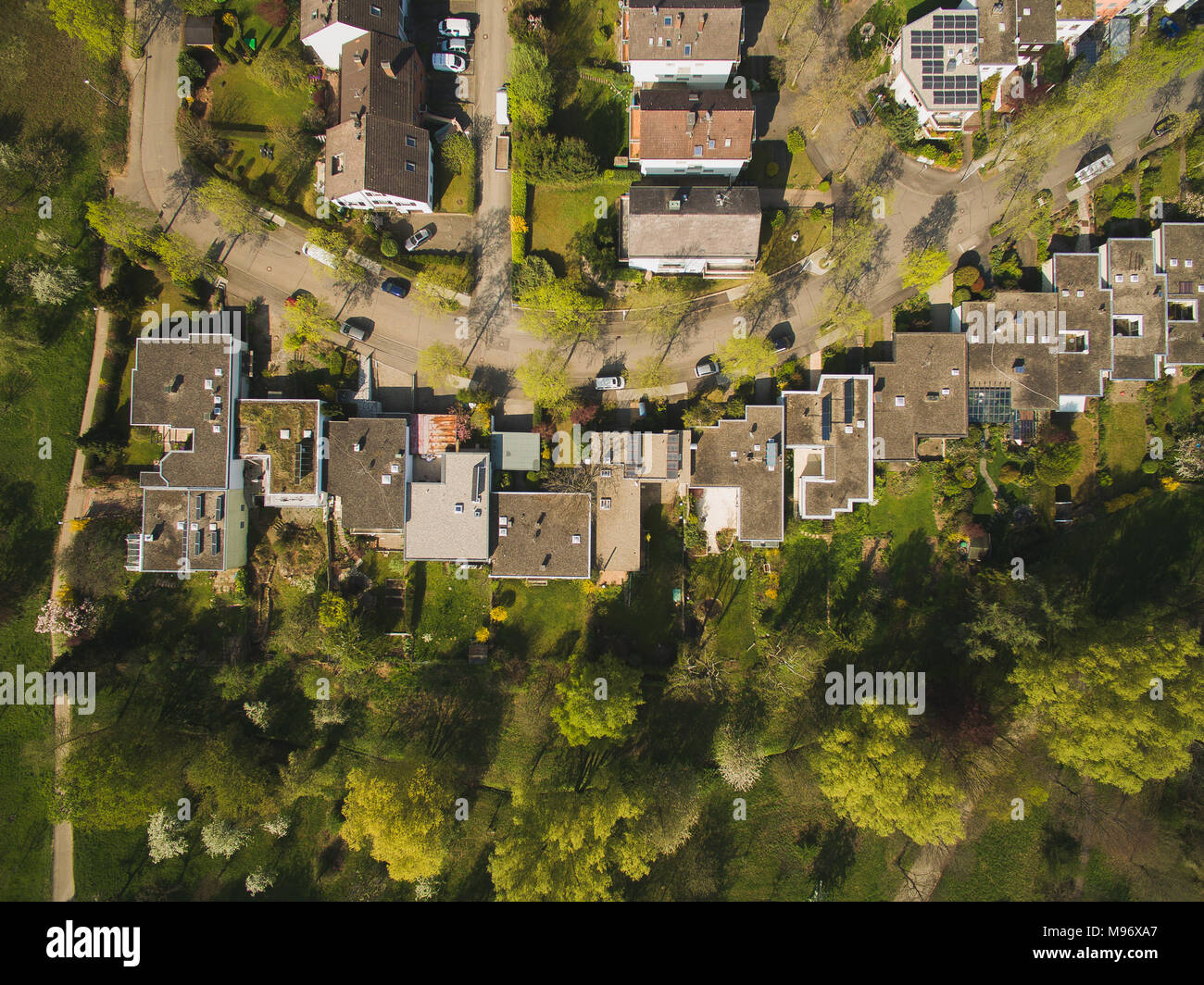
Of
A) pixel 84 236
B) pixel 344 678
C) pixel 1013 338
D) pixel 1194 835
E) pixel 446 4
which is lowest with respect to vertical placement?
pixel 1194 835

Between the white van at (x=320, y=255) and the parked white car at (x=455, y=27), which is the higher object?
the parked white car at (x=455, y=27)

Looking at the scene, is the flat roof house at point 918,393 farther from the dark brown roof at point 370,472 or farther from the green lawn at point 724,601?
the dark brown roof at point 370,472

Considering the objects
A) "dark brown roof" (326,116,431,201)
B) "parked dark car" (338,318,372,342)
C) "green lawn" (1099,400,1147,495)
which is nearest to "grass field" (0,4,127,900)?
"dark brown roof" (326,116,431,201)

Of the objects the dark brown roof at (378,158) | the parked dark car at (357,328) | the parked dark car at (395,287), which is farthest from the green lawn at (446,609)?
the dark brown roof at (378,158)

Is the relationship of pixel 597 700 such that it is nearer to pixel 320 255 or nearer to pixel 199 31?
pixel 320 255

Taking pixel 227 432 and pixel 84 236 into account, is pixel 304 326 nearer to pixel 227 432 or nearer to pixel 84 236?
pixel 227 432
